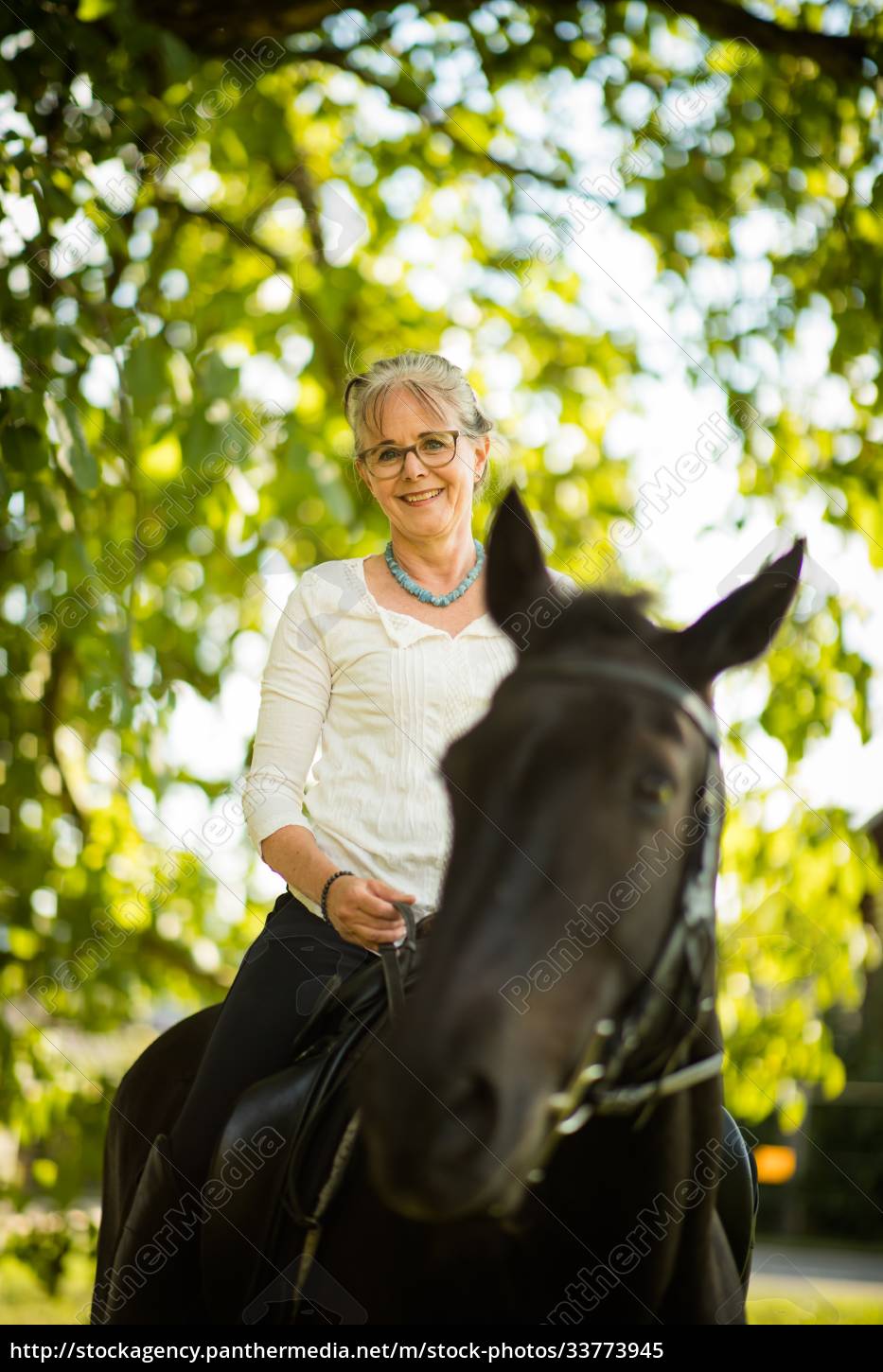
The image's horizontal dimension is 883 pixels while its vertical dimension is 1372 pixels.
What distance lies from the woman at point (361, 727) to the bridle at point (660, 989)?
0.68 metres

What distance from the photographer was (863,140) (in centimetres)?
471

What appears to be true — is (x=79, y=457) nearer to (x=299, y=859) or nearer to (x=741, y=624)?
(x=299, y=859)

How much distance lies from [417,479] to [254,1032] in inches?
42.7

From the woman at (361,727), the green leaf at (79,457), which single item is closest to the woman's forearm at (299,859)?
the woman at (361,727)

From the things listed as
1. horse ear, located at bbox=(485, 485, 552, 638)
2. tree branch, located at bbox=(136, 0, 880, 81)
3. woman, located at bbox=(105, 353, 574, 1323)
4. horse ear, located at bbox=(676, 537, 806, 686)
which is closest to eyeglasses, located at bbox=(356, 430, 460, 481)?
woman, located at bbox=(105, 353, 574, 1323)

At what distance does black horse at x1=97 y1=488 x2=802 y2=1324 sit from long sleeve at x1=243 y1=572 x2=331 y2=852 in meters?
0.61

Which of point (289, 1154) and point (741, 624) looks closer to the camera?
point (741, 624)

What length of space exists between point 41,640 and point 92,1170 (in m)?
2.31

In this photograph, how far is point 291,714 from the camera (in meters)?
2.38

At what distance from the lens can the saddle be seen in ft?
6.40

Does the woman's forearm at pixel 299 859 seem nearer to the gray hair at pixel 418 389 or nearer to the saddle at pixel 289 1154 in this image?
the saddle at pixel 289 1154

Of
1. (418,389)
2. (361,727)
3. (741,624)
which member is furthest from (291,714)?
(741,624)

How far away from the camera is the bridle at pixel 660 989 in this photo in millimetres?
1468

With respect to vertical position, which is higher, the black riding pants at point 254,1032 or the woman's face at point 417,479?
the woman's face at point 417,479
